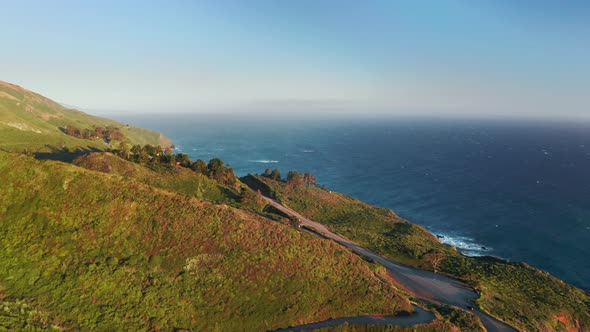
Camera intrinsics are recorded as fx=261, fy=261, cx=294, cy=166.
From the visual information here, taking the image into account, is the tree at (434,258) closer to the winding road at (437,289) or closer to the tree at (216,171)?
the winding road at (437,289)

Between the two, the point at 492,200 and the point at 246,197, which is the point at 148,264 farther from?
the point at 492,200

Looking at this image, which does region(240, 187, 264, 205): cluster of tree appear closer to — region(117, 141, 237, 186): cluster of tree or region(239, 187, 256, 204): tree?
region(239, 187, 256, 204): tree

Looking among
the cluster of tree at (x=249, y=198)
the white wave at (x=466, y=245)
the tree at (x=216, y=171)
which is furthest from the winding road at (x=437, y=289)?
the tree at (x=216, y=171)

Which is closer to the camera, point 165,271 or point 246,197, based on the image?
point 165,271

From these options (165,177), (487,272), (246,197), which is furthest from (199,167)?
(487,272)

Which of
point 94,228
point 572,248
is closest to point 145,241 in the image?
point 94,228

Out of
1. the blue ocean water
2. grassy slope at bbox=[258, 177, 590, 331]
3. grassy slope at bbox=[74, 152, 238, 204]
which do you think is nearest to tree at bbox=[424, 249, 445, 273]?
grassy slope at bbox=[258, 177, 590, 331]
